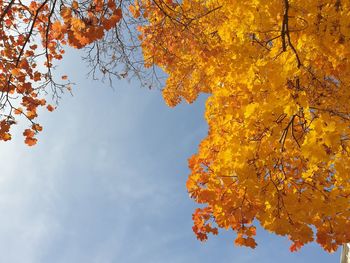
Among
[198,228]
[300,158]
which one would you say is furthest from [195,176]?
[300,158]

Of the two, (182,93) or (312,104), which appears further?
(182,93)

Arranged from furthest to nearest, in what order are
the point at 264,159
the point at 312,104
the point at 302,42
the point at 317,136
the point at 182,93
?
1. the point at 182,93
2. the point at 312,104
3. the point at 302,42
4. the point at 264,159
5. the point at 317,136

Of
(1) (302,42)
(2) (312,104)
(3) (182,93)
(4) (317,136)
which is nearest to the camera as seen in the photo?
(4) (317,136)

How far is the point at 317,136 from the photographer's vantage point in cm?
401

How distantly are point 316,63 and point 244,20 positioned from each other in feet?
5.18

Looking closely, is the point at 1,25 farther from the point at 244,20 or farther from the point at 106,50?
the point at 244,20

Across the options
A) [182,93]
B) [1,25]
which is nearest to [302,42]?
[1,25]

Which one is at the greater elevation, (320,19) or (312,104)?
(320,19)

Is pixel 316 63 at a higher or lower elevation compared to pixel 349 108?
higher

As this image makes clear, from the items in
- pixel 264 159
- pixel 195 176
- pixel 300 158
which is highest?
pixel 195 176

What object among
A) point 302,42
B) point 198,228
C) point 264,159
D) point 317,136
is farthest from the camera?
point 198,228

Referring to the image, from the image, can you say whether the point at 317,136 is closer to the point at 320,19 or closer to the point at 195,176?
the point at 320,19

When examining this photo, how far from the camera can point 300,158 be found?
6262 mm

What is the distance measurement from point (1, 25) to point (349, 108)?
5970mm
